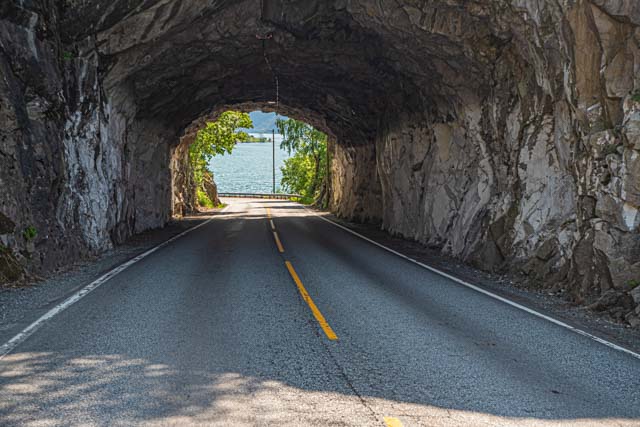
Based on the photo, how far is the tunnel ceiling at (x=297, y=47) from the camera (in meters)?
15.2

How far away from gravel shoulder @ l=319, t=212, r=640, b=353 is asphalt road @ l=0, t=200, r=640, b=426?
62cm

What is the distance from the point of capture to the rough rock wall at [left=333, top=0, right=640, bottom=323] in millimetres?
10062

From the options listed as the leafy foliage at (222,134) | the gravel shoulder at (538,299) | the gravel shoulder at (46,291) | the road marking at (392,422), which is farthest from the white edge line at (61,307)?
the leafy foliage at (222,134)

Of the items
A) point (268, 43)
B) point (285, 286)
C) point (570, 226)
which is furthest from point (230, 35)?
point (570, 226)

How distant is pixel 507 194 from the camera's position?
14922mm

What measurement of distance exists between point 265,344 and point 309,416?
2.21 m

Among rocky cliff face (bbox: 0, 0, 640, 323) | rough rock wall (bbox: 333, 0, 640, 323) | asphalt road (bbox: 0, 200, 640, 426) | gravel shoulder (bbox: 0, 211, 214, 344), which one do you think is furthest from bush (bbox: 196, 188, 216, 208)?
asphalt road (bbox: 0, 200, 640, 426)

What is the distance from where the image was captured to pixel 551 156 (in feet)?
43.4

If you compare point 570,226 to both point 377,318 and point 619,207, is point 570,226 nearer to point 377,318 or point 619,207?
point 619,207

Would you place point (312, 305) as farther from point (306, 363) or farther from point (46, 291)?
point (46, 291)

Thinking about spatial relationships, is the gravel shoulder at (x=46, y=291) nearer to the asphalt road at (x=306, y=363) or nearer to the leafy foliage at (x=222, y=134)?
the asphalt road at (x=306, y=363)

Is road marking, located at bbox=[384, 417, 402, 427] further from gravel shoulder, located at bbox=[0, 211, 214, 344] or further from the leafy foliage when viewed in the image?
the leafy foliage

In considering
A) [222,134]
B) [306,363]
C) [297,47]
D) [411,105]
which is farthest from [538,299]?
[222,134]

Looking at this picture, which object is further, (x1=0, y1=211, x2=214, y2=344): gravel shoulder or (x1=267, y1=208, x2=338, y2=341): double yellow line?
(x1=0, y1=211, x2=214, y2=344): gravel shoulder
